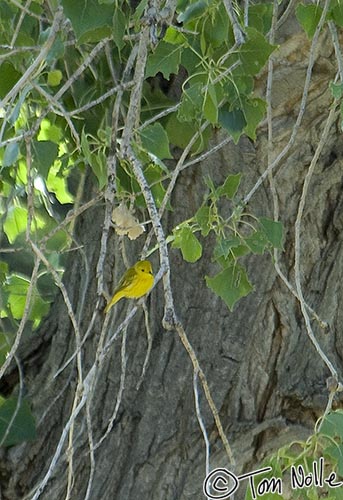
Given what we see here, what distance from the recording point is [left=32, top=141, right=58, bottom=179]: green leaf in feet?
6.41

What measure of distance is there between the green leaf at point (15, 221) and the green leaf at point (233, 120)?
95cm

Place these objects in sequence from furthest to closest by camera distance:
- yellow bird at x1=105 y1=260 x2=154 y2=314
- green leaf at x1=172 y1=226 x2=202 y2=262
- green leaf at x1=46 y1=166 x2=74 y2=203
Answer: green leaf at x1=46 y1=166 x2=74 y2=203 → yellow bird at x1=105 y1=260 x2=154 y2=314 → green leaf at x1=172 y1=226 x2=202 y2=262

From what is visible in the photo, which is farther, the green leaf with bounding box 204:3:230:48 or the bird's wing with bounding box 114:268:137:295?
the bird's wing with bounding box 114:268:137:295

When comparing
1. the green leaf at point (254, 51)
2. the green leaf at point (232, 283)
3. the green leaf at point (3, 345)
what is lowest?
the green leaf at point (232, 283)

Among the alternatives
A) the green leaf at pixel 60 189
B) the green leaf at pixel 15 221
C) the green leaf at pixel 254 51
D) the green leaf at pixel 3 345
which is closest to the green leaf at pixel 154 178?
the green leaf at pixel 254 51

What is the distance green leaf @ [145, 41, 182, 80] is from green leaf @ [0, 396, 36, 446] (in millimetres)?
924

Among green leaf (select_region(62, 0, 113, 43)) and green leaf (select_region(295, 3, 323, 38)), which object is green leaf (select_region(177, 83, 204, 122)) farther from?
green leaf (select_region(295, 3, 323, 38))

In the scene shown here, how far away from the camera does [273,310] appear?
7.91 ft

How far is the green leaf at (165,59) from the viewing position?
6.26 ft

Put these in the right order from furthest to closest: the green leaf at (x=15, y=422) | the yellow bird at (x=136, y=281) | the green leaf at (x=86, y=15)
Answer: the green leaf at (x=15, y=422)
the yellow bird at (x=136, y=281)
the green leaf at (x=86, y=15)

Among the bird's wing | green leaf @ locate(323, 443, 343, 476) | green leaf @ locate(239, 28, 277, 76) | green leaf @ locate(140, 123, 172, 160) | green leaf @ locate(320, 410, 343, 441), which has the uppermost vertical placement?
green leaf @ locate(239, 28, 277, 76)

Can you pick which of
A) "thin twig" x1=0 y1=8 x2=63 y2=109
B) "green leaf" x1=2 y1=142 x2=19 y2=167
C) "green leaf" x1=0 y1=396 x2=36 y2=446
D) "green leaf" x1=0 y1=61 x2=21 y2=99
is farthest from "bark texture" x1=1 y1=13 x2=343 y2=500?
"thin twig" x1=0 y1=8 x2=63 y2=109

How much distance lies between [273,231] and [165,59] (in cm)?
38

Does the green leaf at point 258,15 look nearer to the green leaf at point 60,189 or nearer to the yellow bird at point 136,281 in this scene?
the yellow bird at point 136,281
